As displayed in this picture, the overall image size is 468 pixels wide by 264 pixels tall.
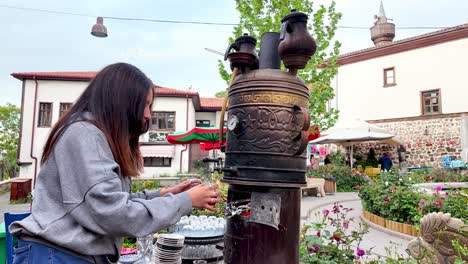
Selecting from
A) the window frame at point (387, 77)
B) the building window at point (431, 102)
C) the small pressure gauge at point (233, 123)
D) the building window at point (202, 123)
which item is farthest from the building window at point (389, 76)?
the small pressure gauge at point (233, 123)

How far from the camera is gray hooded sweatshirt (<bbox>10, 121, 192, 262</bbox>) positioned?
3.87 feet

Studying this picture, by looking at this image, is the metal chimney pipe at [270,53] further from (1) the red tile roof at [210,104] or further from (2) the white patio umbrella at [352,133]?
(1) the red tile roof at [210,104]

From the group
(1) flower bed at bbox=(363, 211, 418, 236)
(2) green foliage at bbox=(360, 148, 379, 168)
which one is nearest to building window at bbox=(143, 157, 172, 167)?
(2) green foliage at bbox=(360, 148, 379, 168)

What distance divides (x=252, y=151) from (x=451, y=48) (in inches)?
637

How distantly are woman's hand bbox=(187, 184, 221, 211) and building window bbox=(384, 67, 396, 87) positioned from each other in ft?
55.5

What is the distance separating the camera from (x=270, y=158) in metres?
2.18

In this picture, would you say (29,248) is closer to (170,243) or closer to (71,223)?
(71,223)

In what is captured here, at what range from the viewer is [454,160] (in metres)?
13.8

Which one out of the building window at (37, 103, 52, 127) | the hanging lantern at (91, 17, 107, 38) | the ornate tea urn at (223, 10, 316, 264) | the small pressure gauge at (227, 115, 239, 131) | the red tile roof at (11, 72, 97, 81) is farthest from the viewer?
the building window at (37, 103, 52, 127)

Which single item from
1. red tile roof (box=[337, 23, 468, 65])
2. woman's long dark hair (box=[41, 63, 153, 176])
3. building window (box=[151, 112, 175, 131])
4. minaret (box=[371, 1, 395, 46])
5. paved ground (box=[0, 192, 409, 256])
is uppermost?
minaret (box=[371, 1, 395, 46])

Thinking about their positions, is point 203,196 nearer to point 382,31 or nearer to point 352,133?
point 352,133

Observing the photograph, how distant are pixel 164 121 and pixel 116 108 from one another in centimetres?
1701

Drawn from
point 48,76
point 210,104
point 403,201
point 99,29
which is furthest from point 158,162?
point 403,201

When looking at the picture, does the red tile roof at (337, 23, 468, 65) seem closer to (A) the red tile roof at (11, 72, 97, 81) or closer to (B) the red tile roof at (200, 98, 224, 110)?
(B) the red tile roof at (200, 98, 224, 110)
